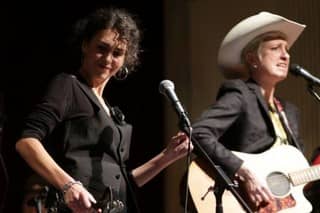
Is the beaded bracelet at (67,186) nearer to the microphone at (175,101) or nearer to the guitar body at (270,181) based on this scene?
the microphone at (175,101)

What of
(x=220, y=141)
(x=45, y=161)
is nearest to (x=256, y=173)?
(x=220, y=141)

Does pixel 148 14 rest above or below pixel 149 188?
above

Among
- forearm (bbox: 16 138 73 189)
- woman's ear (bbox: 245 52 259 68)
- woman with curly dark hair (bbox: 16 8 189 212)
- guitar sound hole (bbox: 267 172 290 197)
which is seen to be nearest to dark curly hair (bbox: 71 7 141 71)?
woman with curly dark hair (bbox: 16 8 189 212)

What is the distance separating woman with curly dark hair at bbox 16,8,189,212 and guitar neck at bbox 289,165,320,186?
0.65 metres

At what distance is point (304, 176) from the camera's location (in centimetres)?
302

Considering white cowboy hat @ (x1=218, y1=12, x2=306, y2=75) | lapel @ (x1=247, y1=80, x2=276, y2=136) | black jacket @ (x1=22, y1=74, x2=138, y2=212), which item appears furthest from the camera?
white cowboy hat @ (x1=218, y1=12, x2=306, y2=75)

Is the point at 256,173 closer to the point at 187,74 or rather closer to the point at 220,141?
the point at 220,141

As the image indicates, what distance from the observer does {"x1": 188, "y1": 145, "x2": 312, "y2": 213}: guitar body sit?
2883mm

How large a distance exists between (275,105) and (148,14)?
1.58 metres

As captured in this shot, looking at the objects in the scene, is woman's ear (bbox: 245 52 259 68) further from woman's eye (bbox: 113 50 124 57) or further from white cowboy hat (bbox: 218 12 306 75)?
woman's eye (bbox: 113 50 124 57)

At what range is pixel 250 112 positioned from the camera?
3.10m

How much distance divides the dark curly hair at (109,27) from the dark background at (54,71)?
1.18 meters

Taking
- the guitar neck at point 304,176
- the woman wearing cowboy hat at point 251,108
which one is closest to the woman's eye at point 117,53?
the woman wearing cowboy hat at point 251,108

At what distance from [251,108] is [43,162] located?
114 cm
